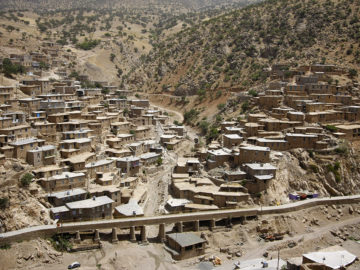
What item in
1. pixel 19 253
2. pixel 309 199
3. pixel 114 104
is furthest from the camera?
pixel 114 104

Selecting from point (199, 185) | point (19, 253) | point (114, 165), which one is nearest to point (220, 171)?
point (199, 185)

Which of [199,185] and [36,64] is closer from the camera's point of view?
[199,185]

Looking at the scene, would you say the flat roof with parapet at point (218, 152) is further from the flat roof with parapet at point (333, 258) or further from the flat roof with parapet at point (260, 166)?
the flat roof with parapet at point (333, 258)

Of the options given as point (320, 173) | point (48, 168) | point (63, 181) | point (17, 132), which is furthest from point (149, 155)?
point (320, 173)

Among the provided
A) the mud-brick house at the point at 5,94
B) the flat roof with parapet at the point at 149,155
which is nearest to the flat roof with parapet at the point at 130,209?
the flat roof with parapet at the point at 149,155

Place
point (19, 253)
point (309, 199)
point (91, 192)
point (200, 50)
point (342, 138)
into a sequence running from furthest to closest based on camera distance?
point (200, 50), point (342, 138), point (309, 199), point (91, 192), point (19, 253)

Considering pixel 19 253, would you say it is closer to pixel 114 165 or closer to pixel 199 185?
pixel 114 165

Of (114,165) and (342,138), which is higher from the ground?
(342,138)
